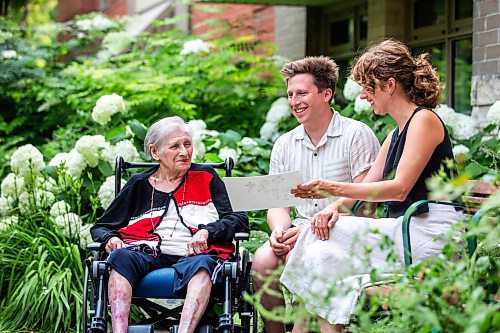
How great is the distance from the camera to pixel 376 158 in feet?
14.2

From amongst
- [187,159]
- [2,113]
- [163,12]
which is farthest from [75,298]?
[163,12]

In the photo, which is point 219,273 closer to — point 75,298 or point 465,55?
point 75,298

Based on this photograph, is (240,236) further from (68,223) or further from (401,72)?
(68,223)

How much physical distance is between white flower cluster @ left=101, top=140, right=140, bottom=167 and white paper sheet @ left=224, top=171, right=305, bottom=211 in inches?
95.9

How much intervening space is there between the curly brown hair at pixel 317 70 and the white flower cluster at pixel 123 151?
7.15 ft

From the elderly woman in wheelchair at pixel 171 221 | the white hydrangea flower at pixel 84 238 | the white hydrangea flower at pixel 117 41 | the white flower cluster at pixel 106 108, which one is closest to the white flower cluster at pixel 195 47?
the white hydrangea flower at pixel 117 41

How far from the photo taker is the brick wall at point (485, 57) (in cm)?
713

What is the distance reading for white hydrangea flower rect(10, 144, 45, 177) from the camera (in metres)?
6.77

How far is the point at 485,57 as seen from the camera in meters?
7.28

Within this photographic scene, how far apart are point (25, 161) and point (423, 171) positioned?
388cm

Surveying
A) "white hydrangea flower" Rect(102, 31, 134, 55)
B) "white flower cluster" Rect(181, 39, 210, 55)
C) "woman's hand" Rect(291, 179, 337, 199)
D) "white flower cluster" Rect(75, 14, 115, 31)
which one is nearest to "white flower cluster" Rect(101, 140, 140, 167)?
"woman's hand" Rect(291, 179, 337, 199)

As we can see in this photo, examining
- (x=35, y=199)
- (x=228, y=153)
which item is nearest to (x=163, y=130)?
(x=35, y=199)

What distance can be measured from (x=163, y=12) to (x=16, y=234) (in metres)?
9.05

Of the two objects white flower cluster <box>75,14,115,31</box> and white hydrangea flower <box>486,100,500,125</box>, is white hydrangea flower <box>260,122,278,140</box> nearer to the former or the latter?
white hydrangea flower <box>486,100,500,125</box>
